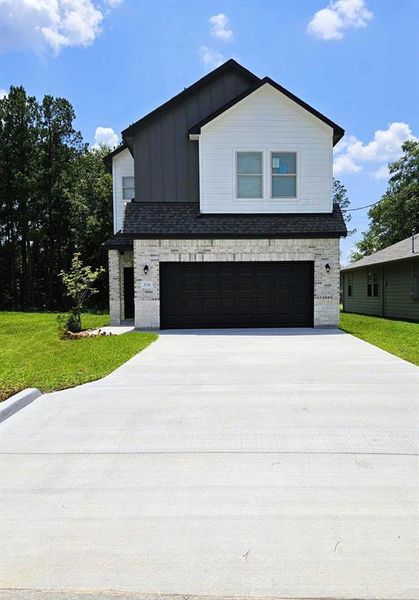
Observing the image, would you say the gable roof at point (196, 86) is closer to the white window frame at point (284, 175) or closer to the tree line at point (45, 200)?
the white window frame at point (284, 175)

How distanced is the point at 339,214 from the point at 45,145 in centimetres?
2539

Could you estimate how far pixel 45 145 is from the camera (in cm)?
3366

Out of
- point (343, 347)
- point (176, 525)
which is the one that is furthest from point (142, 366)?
point (176, 525)

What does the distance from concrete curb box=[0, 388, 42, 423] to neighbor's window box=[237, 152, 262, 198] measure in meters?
10.7

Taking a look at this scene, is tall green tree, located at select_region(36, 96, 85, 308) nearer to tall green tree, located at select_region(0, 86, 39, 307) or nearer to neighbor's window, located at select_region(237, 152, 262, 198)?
tall green tree, located at select_region(0, 86, 39, 307)

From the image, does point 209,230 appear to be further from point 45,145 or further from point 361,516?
point 45,145

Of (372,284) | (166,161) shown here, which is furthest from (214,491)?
(372,284)

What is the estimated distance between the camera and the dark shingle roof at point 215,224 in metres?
15.0

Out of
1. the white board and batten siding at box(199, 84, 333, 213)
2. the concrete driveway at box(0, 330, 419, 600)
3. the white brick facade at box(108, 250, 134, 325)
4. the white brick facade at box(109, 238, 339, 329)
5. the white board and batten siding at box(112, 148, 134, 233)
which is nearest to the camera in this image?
the concrete driveway at box(0, 330, 419, 600)

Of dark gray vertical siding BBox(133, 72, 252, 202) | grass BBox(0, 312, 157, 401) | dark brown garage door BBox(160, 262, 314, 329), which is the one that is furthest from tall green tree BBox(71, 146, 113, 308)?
dark brown garage door BBox(160, 262, 314, 329)

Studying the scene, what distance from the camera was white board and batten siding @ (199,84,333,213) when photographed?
15.4 meters

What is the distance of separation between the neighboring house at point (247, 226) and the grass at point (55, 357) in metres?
2.75

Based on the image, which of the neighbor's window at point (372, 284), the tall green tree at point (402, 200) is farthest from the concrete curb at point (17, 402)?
the tall green tree at point (402, 200)

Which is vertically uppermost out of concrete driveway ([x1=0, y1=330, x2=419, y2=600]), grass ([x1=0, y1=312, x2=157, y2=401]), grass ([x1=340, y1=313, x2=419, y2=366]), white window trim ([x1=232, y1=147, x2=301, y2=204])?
white window trim ([x1=232, y1=147, x2=301, y2=204])
